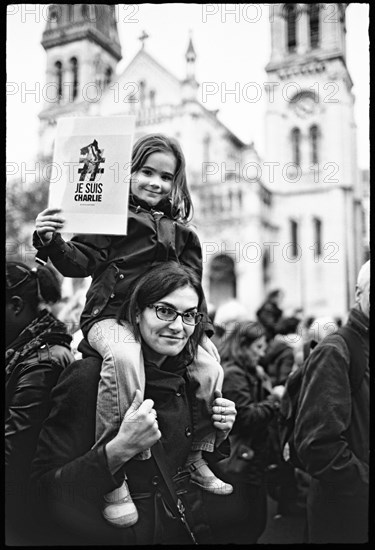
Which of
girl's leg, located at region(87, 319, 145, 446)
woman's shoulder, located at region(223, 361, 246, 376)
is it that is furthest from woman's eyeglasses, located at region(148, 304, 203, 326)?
woman's shoulder, located at region(223, 361, 246, 376)

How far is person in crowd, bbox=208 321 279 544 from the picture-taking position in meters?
2.98

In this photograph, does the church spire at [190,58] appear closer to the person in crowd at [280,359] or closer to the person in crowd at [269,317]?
the person in crowd at [280,359]

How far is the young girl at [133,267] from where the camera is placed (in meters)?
2.12

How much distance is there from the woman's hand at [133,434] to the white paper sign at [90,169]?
0.65 m

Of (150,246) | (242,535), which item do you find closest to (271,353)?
(242,535)

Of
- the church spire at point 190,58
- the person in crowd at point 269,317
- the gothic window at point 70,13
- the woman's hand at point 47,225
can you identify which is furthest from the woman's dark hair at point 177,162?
the person in crowd at point 269,317

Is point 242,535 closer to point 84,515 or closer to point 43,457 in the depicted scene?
point 84,515

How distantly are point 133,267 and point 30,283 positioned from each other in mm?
513

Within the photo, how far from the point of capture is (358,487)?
2.51 metres

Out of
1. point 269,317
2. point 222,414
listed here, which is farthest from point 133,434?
point 269,317

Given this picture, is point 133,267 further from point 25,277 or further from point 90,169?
point 25,277

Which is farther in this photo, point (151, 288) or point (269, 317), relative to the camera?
point (269, 317)

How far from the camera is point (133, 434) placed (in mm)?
2090

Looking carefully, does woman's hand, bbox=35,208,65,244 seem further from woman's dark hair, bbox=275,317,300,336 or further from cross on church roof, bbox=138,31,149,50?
woman's dark hair, bbox=275,317,300,336
